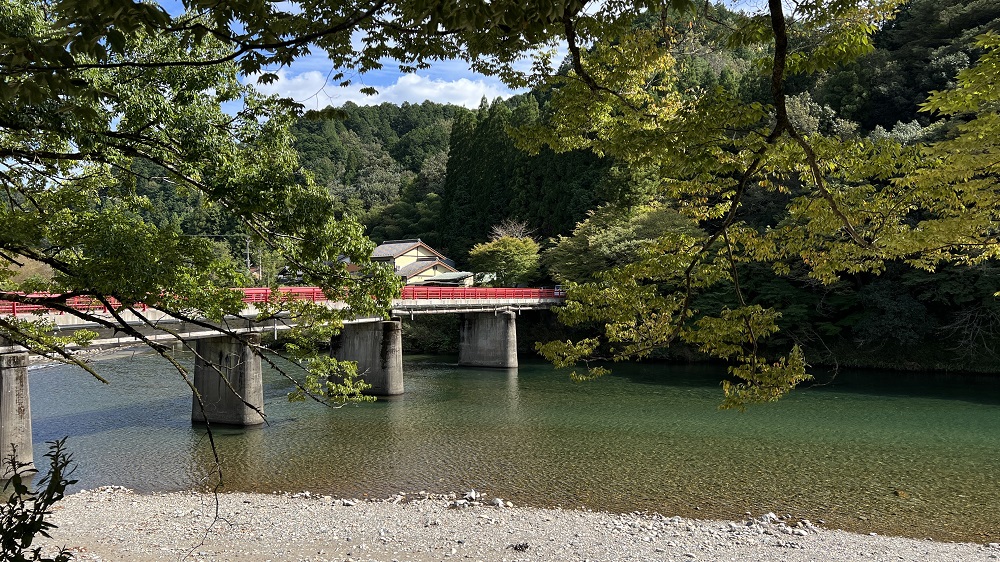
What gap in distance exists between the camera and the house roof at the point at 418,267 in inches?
1702

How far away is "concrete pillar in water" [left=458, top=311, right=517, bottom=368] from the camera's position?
32031 millimetres

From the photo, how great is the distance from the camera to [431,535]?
959 centimetres

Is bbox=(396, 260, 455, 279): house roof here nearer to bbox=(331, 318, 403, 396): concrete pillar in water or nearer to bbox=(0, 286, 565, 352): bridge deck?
bbox=(0, 286, 565, 352): bridge deck

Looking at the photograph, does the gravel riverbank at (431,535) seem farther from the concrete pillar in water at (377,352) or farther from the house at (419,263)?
the house at (419,263)

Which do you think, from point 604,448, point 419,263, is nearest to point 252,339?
point 604,448

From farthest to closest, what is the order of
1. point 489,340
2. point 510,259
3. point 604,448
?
point 510,259, point 489,340, point 604,448

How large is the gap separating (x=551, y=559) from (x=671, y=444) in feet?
25.9

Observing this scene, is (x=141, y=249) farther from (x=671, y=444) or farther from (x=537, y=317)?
(x=537, y=317)

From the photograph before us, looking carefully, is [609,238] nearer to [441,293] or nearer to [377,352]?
[441,293]

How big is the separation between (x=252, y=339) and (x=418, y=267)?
28.1 meters

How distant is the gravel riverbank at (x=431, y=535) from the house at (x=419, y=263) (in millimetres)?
31494

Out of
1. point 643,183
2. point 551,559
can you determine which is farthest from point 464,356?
point 551,559

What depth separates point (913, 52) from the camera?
3250cm

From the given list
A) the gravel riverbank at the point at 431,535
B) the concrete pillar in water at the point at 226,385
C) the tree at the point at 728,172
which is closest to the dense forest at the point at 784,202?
the concrete pillar in water at the point at 226,385
